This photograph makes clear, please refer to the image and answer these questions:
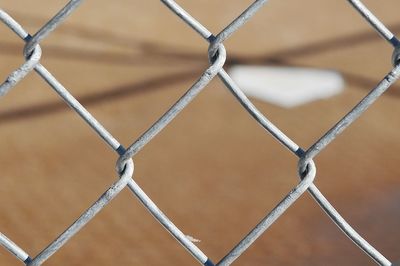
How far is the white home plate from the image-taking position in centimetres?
259

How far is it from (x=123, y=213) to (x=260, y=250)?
14.8 inches

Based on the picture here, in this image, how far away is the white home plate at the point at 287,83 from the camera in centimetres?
259

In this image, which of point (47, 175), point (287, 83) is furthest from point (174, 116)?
point (287, 83)

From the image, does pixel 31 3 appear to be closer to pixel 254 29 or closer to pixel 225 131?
pixel 254 29

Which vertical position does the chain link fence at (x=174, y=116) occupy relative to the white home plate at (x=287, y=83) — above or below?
above

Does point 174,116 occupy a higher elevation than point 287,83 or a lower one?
higher

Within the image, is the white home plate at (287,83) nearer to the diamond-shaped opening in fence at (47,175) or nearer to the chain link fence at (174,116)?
the diamond-shaped opening in fence at (47,175)

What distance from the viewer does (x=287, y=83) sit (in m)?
2.67

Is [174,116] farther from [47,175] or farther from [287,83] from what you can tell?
[287,83]

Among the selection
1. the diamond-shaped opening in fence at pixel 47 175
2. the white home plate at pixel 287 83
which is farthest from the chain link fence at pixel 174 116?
the white home plate at pixel 287 83

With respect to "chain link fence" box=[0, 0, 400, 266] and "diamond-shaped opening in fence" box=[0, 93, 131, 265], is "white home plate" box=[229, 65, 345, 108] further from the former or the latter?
"chain link fence" box=[0, 0, 400, 266]

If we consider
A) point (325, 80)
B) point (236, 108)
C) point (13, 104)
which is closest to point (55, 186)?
point (13, 104)

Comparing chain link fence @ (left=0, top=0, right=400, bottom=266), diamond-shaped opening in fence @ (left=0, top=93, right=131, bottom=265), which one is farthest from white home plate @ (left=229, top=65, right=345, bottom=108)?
chain link fence @ (left=0, top=0, right=400, bottom=266)

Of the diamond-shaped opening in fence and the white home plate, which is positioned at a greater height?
the diamond-shaped opening in fence
